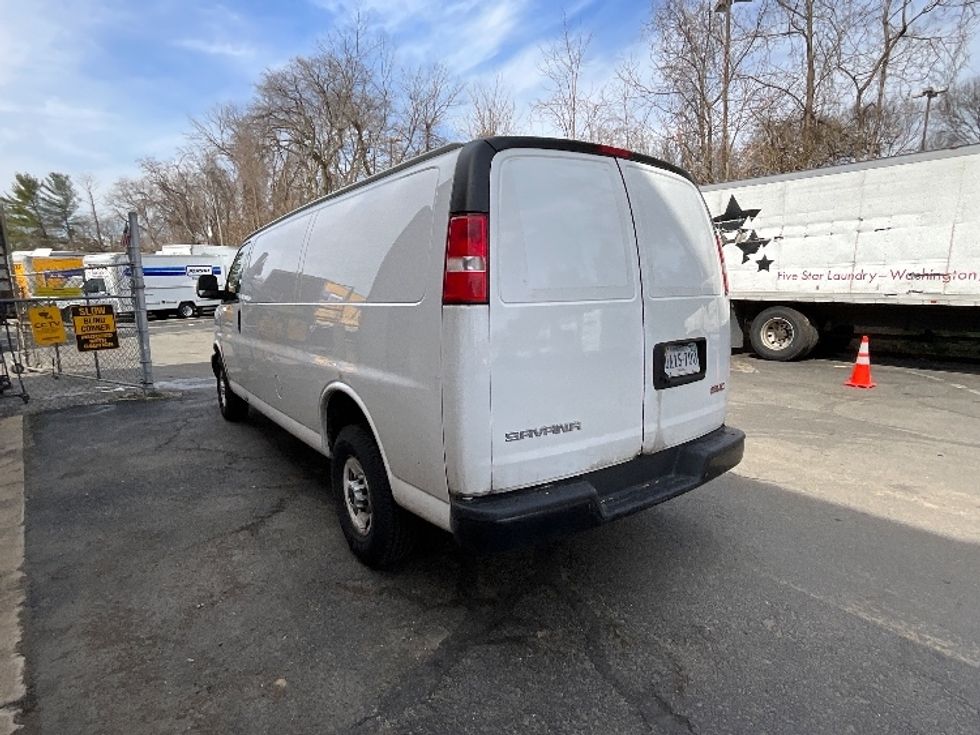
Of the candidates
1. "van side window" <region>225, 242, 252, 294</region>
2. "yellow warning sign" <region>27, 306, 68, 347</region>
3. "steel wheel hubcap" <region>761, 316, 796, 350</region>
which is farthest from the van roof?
"steel wheel hubcap" <region>761, 316, 796, 350</region>

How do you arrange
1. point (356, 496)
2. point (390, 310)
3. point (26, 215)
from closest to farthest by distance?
point (390, 310)
point (356, 496)
point (26, 215)

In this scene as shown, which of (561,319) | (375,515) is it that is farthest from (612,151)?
(375,515)

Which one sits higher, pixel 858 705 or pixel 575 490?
pixel 575 490

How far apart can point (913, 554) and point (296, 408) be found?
408cm

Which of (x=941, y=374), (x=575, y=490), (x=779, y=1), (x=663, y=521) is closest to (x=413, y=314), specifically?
(x=575, y=490)

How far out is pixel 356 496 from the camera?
3236mm

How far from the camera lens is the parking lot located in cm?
211

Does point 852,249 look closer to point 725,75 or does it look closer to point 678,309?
point 678,309

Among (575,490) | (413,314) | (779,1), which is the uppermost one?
(779,1)

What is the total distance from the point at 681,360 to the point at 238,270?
4.53 meters

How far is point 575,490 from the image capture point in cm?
242

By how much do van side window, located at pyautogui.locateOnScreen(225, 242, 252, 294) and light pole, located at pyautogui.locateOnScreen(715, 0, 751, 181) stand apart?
14.4m

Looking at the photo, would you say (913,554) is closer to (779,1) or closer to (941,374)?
(941,374)

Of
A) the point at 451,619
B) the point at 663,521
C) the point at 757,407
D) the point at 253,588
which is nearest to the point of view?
the point at 451,619
